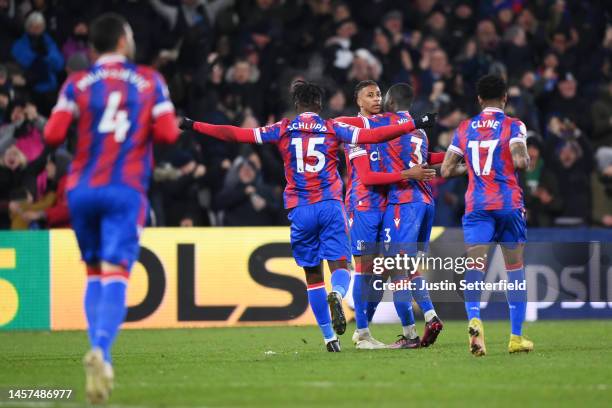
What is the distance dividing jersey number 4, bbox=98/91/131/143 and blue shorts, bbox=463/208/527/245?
405 centimetres

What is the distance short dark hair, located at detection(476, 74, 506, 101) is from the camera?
11.0 m

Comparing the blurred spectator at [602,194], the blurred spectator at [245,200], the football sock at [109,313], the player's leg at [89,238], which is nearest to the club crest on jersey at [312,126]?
the player's leg at [89,238]

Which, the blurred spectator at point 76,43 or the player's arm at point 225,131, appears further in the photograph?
the blurred spectator at point 76,43

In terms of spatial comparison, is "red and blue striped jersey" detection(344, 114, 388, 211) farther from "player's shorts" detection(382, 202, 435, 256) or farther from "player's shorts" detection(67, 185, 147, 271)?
"player's shorts" detection(67, 185, 147, 271)

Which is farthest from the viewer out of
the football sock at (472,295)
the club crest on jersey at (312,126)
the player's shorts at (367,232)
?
the player's shorts at (367,232)

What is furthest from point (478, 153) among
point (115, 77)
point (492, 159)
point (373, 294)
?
point (115, 77)

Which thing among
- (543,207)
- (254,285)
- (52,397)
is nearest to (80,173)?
→ (52,397)

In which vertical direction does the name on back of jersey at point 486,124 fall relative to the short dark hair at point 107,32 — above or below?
below

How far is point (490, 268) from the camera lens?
643 inches

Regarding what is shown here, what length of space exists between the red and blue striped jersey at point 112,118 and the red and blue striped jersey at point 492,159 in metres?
3.83

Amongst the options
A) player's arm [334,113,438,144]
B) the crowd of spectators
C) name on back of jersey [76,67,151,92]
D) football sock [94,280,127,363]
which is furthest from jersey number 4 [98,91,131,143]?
the crowd of spectators

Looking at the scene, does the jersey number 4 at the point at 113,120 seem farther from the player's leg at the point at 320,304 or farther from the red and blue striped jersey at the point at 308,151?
the player's leg at the point at 320,304

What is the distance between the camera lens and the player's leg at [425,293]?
1151 centimetres

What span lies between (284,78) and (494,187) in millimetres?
8550
